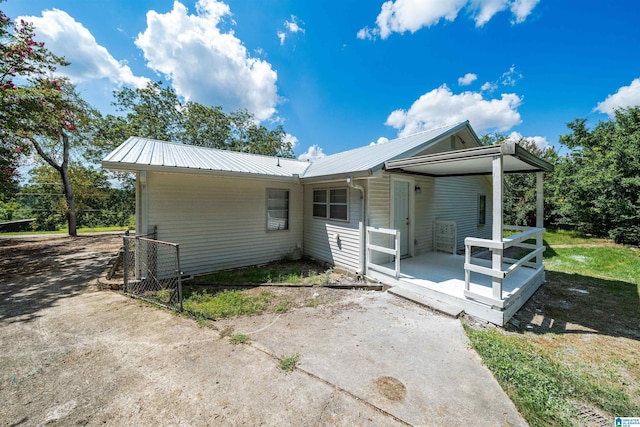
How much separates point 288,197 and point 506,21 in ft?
29.5

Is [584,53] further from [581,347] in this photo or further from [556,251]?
[581,347]

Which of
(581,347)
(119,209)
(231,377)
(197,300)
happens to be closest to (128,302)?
(197,300)

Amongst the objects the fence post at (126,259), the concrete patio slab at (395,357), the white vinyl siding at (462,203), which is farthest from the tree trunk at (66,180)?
the white vinyl siding at (462,203)

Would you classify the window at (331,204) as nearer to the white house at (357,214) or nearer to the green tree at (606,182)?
the white house at (357,214)

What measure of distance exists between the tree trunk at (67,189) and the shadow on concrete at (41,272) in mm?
1730

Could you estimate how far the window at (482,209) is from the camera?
1033 centimetres

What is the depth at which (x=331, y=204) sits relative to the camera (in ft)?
22.8

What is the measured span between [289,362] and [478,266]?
3.44m

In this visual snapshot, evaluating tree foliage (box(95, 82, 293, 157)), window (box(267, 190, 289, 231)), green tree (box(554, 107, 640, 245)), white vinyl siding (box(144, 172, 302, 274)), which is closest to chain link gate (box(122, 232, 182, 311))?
white vinyl siding (box(144, 172, 302, 274))

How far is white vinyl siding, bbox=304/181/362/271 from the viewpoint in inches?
242

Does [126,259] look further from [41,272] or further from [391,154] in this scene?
[391,154]

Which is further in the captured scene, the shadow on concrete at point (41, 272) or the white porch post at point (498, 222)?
the shadow on concrete at point (41, 272)

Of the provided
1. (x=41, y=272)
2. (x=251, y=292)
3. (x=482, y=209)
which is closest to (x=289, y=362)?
(x=251, y=292)

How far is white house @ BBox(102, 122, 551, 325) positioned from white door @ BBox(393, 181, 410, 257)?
0.10 feet
